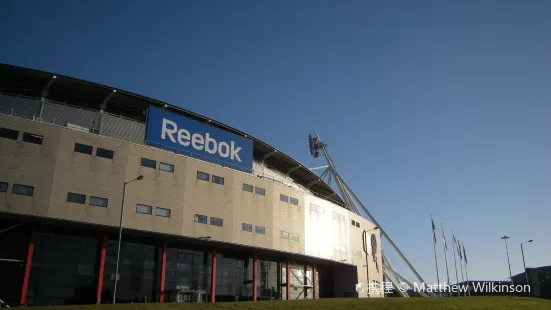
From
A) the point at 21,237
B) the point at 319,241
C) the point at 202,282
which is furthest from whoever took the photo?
the point at 319,241

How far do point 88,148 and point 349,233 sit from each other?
3836 centimetres

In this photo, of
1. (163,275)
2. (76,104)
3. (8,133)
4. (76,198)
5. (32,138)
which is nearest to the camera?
(8,133)

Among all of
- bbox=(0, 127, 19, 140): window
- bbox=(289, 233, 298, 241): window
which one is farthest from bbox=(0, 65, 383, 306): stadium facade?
bbox=(289, 233, 298, 241): window

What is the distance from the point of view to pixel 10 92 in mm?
42844

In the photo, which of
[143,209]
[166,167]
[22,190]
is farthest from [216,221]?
[22,190]

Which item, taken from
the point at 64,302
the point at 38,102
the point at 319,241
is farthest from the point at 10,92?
the point at 319,241

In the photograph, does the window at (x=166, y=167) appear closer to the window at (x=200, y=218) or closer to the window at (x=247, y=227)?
the window at (x=200, y=218)

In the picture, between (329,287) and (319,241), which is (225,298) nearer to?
(319,241)

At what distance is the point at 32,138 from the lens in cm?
3650

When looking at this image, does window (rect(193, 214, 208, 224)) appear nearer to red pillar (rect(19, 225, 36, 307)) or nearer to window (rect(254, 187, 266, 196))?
window (rect(254, 187, 266, 196))

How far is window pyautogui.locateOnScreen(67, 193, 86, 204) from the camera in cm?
3675

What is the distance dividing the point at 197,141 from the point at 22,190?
1738 centimetres

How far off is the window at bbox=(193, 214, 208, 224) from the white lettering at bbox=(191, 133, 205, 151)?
7.35 m

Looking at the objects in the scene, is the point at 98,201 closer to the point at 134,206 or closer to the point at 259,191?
the point at 134,206
